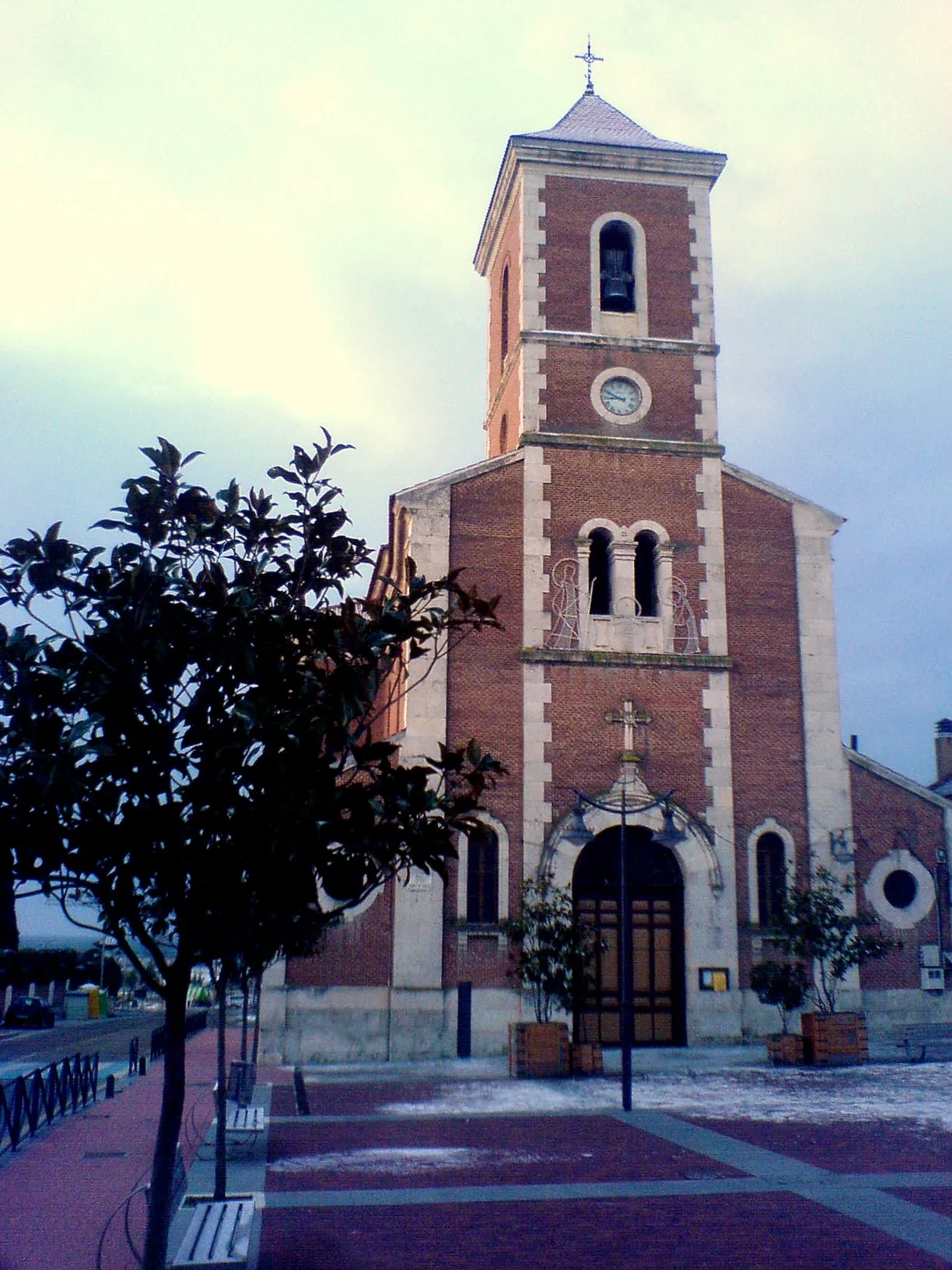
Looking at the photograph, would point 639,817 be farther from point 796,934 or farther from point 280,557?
point 280,557

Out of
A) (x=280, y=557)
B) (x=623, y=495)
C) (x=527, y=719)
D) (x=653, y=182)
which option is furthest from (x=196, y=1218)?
(x=653, y=182)

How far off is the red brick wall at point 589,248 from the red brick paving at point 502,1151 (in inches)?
670

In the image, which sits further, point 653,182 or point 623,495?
point 653,182

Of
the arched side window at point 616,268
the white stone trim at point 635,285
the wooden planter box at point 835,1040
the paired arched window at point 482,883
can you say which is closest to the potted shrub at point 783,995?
the wooden planter box at point 835,1040

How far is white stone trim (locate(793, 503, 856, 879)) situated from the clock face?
413 cm

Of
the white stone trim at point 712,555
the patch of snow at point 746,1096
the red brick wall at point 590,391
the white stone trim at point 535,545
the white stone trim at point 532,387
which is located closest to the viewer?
the patch of snow at point 746,1096

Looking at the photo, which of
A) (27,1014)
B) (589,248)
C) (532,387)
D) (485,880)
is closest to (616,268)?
(589,248)

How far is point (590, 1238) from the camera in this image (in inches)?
365

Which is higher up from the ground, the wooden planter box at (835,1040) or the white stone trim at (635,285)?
the white stone trim at (635,285)

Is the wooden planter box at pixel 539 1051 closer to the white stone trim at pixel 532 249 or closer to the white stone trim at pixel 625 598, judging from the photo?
the white stone trim at pixel 625 598

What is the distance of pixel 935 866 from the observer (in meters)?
23.6

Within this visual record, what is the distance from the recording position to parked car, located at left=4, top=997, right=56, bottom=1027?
39594 mm

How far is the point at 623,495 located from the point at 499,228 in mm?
9087

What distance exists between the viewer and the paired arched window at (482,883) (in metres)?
22.2
